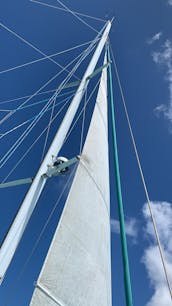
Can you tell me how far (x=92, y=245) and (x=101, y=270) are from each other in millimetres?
317

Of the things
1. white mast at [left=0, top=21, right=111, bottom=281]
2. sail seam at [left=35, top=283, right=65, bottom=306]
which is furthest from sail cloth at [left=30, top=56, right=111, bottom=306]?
white mast at [left=0, top=21, right=111, bottom=281]

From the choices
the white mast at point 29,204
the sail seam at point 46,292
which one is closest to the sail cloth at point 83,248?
the sail seam at point 46,292

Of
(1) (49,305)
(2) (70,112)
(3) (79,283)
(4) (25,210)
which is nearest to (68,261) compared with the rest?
(3) (79,283)

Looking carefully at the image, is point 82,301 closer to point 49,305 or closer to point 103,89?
point 49,305

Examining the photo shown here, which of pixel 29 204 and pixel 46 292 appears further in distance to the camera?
pixel 29 204

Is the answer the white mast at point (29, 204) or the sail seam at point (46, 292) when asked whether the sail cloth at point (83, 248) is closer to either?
the sail seam at point (46, 292)

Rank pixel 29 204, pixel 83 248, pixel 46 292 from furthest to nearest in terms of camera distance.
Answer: pixel 29 204
pixel 83 248
pixel 46 292

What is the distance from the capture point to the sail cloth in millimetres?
2795

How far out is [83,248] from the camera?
3.31 metres

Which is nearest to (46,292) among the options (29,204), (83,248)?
Answer: (83,248)

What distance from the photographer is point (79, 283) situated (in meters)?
3.01

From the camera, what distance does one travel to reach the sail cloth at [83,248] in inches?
110

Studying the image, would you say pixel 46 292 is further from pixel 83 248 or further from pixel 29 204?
pixel 29 204

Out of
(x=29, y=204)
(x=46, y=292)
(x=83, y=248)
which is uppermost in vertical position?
(x=29, y=204)
